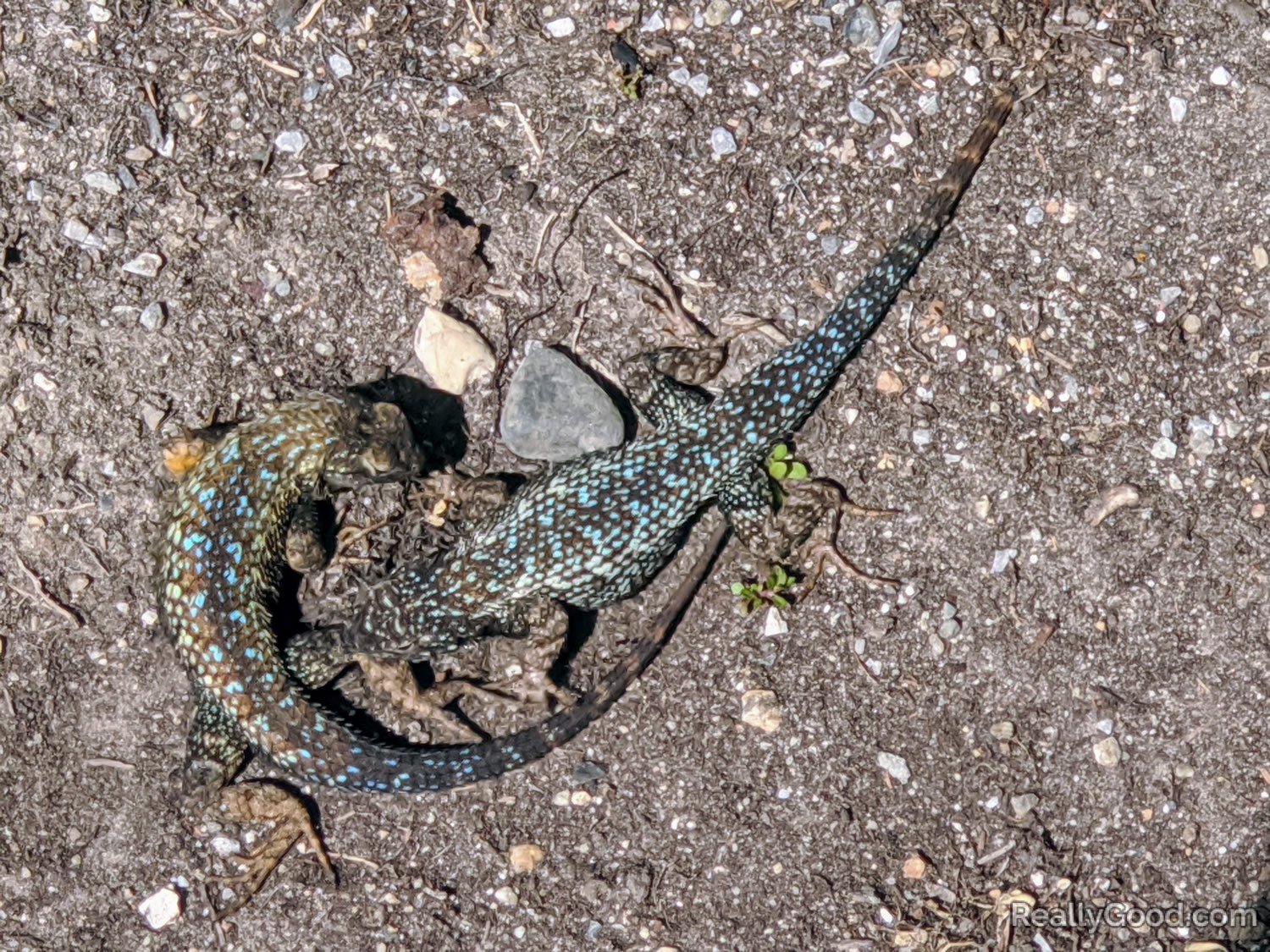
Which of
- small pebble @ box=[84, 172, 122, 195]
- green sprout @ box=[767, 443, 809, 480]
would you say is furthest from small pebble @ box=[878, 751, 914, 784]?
small pebble @ box=[84, 172, 122, 195]

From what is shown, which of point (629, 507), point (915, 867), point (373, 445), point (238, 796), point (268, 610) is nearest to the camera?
point (629, 507)

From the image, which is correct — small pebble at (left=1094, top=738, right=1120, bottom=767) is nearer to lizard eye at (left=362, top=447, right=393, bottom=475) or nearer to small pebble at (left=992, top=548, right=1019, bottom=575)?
small pebble at (left=992, top=548, right=1019, bottom=575)

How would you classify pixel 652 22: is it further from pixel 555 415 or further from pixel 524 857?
pixel 524 857

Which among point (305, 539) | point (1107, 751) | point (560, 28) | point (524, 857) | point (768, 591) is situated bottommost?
point (524, 857)

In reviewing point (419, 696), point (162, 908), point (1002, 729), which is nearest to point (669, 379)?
point (419, 696)

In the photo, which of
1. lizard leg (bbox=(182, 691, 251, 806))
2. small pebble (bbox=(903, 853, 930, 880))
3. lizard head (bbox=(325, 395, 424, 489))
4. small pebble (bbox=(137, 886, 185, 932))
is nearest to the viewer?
lizard head (bbox=(325, 395, 424, 489))

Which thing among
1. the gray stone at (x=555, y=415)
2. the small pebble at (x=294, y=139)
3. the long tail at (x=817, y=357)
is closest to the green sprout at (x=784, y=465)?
the long tail at (x=817, y=357)

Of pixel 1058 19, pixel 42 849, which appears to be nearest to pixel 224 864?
pixel 42 849
